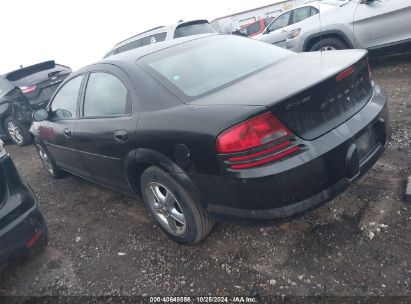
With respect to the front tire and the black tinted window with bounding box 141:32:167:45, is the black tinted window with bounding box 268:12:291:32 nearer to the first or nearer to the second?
the black tinted window with bounding box 141:32:167:45

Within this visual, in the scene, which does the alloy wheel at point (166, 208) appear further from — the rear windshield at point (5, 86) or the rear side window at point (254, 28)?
the rear side window at point (254, 28)

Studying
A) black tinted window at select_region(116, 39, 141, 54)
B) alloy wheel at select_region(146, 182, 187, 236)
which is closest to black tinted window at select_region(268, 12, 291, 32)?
black tinted window at select_region(116, 39, 141, 54)

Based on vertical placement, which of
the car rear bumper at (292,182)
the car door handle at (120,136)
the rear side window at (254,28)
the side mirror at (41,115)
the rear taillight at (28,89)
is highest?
the side mirror at (41,115)

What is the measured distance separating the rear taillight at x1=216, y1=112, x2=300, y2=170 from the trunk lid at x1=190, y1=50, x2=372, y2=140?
0.07 m

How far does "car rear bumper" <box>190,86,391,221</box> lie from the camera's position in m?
2.04

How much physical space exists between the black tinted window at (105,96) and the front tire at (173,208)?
63 cm

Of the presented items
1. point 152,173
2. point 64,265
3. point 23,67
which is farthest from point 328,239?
point 23,67

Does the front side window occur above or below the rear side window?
above

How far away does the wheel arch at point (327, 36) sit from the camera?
20.3 feet

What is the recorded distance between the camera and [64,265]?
306 cm

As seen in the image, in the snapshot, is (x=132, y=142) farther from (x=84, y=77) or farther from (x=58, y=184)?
(x=58, y=184)

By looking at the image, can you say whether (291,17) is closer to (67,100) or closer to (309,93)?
(67,100)

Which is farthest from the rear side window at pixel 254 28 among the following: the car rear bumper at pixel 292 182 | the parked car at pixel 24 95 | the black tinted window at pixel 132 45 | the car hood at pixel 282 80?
the car rear bumper at pixel 292 182

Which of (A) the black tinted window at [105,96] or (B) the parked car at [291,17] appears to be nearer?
(A) the black tinted window at [105,96]
